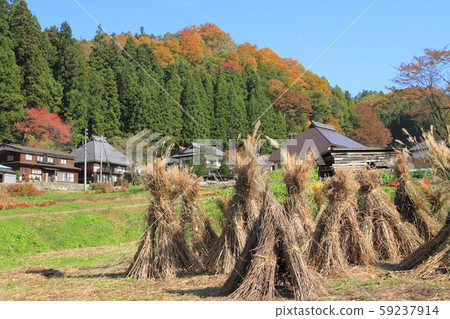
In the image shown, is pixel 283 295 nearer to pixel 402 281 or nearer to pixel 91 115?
pixel 402 281

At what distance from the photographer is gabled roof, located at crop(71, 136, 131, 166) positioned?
50875 mm

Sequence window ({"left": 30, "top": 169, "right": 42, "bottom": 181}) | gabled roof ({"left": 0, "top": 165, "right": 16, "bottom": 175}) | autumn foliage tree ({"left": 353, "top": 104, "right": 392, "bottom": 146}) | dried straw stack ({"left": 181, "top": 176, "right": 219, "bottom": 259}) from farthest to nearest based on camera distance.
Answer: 1. autumn foliage tree ({"left": 353, "top": 104, "right": 392, "bottom": 146})
2. window ({"left": 30, "top": 169, "right": 42, "bottom": 181})
3. gabled roof ({"left": 0, "top": 165, "right": 16, "bottom": 175})
4. dried straw stack ({"left": 181, "top": 176, "right": 219, "bottom": 259})

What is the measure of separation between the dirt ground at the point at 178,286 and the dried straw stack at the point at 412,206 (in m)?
2.28

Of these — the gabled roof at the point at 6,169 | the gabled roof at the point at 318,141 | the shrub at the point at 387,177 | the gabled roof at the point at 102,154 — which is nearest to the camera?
the shrub at the point at 387,177

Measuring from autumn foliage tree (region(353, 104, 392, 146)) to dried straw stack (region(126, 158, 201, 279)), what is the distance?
54645mm

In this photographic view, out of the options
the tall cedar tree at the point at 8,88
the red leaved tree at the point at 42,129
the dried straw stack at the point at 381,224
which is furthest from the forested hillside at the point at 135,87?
the dried straw stack at the point at 381,224

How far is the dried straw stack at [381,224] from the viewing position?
796cm

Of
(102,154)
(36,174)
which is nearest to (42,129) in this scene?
(36,174)

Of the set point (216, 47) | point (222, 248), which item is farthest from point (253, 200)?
point (216, 47)

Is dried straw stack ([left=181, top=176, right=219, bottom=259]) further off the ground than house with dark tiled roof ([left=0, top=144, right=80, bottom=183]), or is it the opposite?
house with dark tiled roof ([left=0, top=144, right=80, bottom=183])

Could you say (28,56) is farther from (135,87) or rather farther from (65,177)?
(65,177)

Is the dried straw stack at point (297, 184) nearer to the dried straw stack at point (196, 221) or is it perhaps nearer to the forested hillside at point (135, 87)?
the dried straw stack at point (196, 221)

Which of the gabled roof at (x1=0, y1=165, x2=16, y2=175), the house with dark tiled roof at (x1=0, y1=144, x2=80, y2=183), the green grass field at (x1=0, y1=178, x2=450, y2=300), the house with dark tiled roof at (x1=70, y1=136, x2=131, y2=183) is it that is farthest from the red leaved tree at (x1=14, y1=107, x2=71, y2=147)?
the green grass field at (x1=0, y1=178, x2=450, y2=300)

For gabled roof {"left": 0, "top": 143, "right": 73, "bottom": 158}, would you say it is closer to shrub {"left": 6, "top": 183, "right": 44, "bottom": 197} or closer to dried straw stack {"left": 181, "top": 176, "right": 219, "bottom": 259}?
shrub {"left": 6, "top": 183, "right": 44, "bottom": 197}
